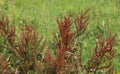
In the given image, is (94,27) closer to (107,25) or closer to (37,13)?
(107,25)

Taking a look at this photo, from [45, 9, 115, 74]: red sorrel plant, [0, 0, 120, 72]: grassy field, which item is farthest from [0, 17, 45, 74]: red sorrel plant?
[0, 0, 120, 72]: grassy field

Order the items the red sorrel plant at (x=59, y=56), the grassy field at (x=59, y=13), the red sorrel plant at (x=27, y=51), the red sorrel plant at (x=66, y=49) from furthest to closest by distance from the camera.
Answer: the grassy field at (x=59, y=13), the red sorrel plant at (x=27, y=51), the red sorrel plant at (x=59, y=56), the red sorrel plant at (x=66, y=49)

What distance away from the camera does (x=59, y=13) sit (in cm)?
648

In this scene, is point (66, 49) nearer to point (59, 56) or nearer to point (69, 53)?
point (69, 53)

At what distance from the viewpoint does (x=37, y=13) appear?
6379mm

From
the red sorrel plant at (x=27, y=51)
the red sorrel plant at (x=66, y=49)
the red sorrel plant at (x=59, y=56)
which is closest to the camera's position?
the red sorrel plant at (x=66, y=49)

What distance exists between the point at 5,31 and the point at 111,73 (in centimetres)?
105

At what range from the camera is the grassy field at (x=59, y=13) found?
5.75 metres

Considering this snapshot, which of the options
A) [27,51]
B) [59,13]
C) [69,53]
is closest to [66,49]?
[69,53]

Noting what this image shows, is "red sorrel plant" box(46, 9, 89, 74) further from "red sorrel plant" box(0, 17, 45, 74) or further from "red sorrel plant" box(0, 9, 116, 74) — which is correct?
"red sorrel plant" box(0, 17, 45, 74)

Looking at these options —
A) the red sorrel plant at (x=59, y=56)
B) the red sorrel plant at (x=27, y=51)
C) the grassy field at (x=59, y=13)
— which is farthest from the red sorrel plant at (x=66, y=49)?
the grassy field at (x=59, y=13)

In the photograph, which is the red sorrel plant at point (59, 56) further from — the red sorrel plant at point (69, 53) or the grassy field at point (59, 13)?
the grassy field at point (59, 13)

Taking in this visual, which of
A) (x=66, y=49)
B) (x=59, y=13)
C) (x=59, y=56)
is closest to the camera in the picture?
(x=59, y=56)

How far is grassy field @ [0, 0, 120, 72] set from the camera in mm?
5746
